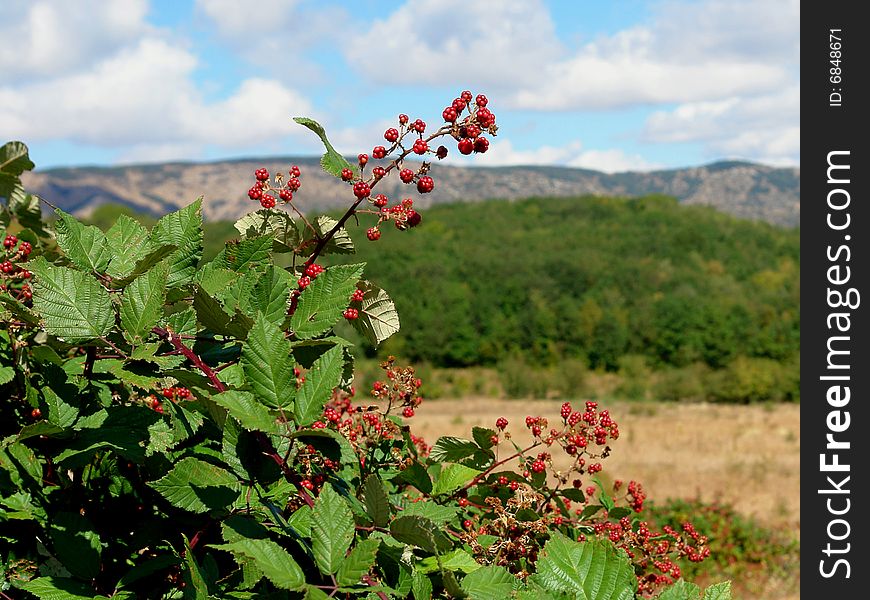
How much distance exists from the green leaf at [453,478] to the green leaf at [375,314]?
0.28 m

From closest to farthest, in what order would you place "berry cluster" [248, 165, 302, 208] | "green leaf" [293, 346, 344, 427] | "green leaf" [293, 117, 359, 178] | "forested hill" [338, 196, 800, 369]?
"green leaf" [293, 346, 344, 427], "green leaf" [293, 117, 359, 178], "berry cluster" [248, 165, 302, 208], "forested hill" [338, 196, 800, 369]

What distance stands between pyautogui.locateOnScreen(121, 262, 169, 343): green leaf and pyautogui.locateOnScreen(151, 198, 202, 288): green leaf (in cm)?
17

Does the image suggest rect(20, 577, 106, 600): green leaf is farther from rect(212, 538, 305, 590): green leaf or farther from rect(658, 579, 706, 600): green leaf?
rect(658, 579, 706, 600): green leaf

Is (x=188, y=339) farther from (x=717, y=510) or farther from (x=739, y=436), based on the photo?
(x=739, y=436)

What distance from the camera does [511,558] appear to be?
4.61 ft

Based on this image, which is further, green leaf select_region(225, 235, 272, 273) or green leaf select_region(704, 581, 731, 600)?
green leaf select_region(225, 235, 272, 273)

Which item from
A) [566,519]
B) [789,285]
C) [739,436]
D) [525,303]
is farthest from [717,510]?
[789,285]

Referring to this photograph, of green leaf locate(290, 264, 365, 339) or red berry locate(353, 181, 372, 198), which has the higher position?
red berry locate(353, 181, 372, 198)

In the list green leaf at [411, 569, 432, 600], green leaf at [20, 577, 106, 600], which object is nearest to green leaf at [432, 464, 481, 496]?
green leaf at [411, 569, 432, 600]

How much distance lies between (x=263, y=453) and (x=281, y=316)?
208 millimetres

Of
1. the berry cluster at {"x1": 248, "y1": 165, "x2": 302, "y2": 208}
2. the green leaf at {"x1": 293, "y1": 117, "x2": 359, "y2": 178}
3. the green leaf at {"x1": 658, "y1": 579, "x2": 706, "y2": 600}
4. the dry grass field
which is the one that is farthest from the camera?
the dry grass field

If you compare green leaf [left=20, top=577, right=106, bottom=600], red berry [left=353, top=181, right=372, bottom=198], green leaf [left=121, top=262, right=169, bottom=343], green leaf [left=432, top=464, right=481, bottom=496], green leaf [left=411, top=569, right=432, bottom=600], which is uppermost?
red berry [left=353, top=181, right=372, bottom=198]

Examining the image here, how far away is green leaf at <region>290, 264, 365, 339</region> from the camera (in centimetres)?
121

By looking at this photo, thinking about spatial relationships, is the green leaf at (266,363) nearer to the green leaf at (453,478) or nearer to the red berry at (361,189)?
the red berry at (361,189)
